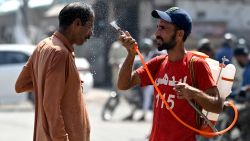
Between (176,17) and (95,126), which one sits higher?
(176,17)

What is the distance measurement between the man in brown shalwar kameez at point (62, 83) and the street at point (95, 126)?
21.9 feet

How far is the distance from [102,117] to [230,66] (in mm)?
9953

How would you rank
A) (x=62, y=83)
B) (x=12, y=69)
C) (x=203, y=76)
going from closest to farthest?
(x=62, y=83) < (x=203, y=76) < (x=12, y=69)

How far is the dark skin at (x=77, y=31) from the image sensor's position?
15.3ft

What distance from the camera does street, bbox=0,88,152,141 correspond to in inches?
462

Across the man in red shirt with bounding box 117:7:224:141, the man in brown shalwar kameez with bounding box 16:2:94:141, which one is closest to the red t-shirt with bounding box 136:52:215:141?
the man in red shirt with bounding box 117:7:224:141

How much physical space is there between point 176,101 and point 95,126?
334 inches

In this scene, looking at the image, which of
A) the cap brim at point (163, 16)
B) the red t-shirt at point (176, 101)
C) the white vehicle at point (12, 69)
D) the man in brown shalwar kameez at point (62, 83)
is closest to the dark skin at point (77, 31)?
the man in brown shalwar kameez at point (62, 83)

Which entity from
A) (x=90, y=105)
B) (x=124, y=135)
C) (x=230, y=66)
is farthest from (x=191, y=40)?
(x=230, y=66)

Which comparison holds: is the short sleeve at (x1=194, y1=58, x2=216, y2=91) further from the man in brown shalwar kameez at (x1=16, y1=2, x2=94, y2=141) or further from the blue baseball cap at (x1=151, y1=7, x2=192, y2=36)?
the man in brown shalwar kameez at (x1=16, y1=2, x2=94, y2=141)

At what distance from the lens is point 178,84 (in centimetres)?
460

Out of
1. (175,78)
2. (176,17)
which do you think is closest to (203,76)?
(175,78)

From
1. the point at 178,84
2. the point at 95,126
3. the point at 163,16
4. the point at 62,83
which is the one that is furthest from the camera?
the point at 95,126

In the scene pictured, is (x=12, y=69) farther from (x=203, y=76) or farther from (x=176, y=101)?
(x=203, y=76)
